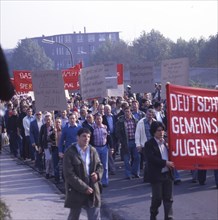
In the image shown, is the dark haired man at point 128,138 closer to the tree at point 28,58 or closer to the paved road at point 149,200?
the paved road at point 149,200

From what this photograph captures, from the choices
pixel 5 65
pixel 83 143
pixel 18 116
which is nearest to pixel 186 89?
pixel 83 143

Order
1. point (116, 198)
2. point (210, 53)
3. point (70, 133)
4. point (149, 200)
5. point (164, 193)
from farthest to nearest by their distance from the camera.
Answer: point (210, 53) → point (70, 133) → point (116, 198) → point (149, 200) → point (164, 193)

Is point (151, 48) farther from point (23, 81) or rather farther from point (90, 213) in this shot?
point (90, 213)

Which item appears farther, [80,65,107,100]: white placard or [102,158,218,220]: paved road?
[80,65,107,100]: white placard

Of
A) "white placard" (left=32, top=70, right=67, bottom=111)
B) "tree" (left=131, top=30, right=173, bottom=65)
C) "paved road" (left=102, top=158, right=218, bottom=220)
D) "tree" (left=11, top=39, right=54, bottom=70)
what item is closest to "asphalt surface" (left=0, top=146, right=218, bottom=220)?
"paved road" (left=102, top=158, right=218, bottom=220)

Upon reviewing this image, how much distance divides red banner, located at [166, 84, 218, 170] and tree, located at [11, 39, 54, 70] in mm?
78646

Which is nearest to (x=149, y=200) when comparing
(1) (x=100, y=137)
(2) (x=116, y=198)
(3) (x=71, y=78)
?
(2) (x=116, y=198)

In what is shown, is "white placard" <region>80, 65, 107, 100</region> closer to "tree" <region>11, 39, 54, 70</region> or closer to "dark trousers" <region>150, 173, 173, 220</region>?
"dark trousers" <region>150, 173, 173, 220</region>

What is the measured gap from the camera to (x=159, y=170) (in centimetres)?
797

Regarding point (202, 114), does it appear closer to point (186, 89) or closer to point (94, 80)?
point (186, 89)

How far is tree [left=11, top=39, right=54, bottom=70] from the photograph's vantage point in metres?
86.3

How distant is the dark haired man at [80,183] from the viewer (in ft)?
23.5

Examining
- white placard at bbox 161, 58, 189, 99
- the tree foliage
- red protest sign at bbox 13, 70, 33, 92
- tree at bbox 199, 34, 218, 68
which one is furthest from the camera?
the tree foliage

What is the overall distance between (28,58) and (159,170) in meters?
80.1
